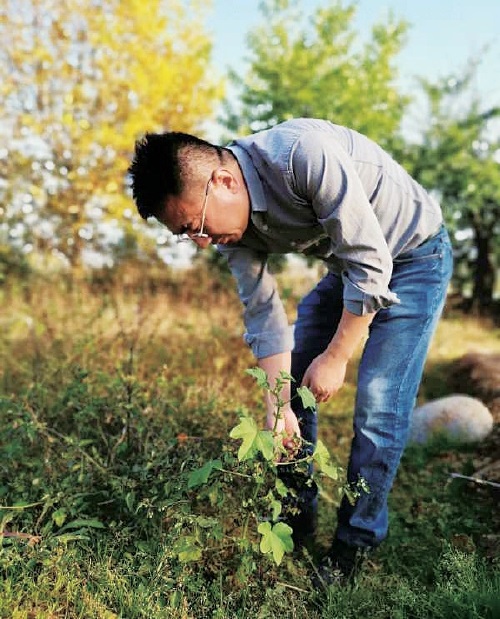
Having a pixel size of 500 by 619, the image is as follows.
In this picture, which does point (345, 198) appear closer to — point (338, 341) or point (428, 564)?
point (338, 341)

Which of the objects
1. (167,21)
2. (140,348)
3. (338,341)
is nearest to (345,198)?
(338,341)

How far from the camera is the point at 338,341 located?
2102 mm

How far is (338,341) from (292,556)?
0.93 metres

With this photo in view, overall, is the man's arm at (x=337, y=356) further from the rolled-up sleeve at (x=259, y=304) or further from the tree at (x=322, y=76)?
the tree at (x=322, y=76)

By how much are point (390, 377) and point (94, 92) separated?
562 centimetres

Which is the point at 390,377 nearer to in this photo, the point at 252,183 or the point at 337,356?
the point at 337,356

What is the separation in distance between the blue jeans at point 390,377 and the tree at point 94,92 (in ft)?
16.1

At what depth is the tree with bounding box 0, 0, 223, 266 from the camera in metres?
6.82

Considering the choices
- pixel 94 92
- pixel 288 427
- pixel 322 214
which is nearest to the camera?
pixel 322 214

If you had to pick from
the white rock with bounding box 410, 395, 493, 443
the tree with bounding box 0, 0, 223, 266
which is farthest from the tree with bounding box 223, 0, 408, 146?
the white rock with bounding box 410, 395, 493, 443

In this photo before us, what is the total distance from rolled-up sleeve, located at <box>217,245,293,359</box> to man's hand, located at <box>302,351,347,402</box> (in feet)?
0.94

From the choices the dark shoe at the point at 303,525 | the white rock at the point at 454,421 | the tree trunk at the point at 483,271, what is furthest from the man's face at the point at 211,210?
the tree trunk at the point at 483,271

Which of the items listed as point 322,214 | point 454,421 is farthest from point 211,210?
point 454,421

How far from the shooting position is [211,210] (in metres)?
2.10
